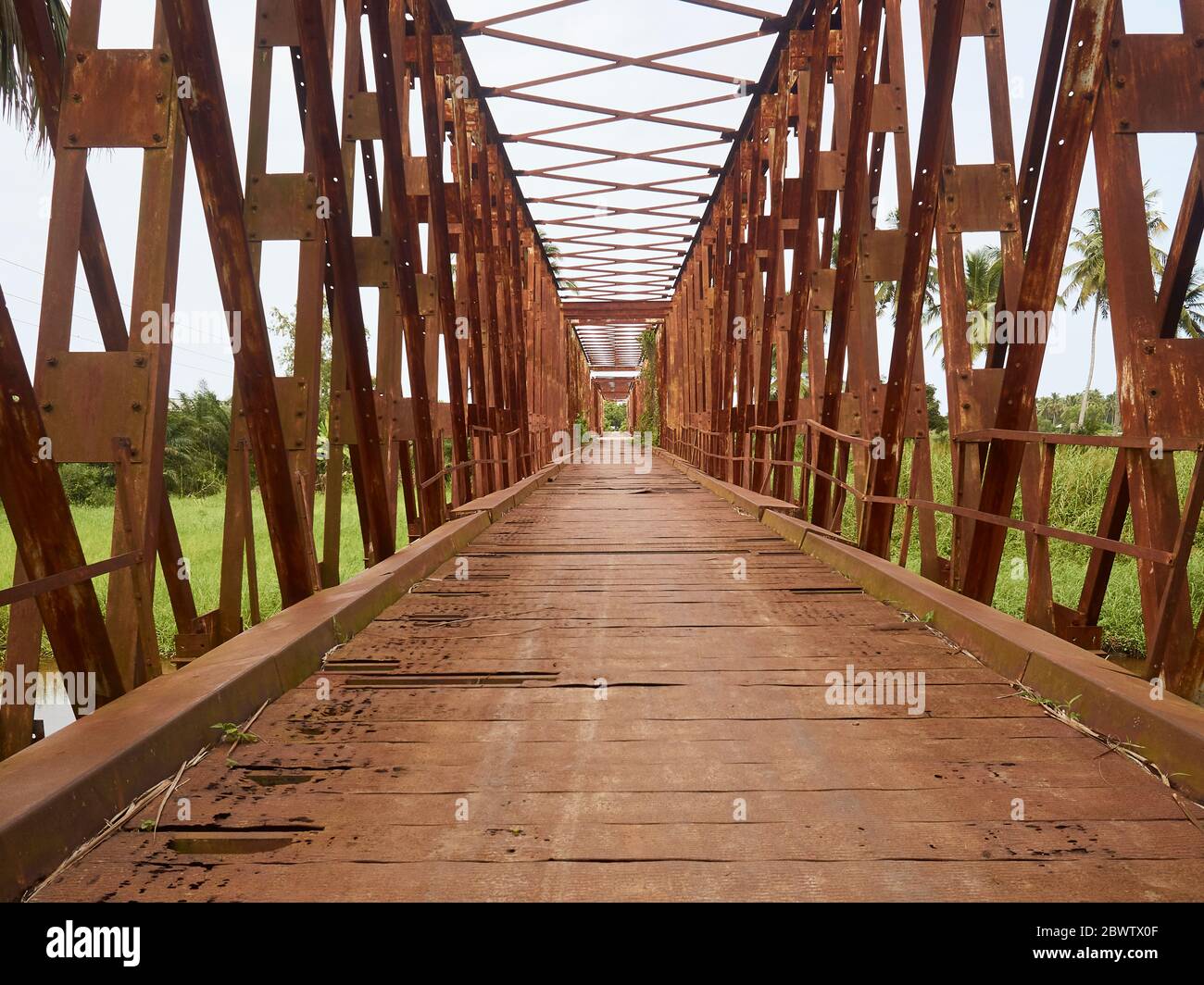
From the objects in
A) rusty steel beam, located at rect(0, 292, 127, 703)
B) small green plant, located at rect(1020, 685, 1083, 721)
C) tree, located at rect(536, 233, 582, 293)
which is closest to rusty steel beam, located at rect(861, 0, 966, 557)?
small green plant, located at rect(1020, 685, 1083, 721)

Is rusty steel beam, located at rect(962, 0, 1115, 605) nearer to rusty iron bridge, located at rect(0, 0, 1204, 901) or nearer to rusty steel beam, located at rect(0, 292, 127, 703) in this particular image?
rusty iron bridge, located at rect(0, 0, 1204, 901)

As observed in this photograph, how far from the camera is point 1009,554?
49.9 feet

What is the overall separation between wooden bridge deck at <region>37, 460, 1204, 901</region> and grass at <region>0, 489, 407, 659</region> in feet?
15.6

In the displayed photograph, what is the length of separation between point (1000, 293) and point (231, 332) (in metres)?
4.07

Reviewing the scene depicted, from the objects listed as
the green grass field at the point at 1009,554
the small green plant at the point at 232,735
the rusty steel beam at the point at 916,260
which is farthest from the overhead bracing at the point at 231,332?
the green grass field at the point at 1009,554

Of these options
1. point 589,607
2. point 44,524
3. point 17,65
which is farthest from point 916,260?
point 17,65

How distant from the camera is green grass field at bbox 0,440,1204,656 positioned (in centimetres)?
1058

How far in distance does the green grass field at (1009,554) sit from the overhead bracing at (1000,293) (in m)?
4.55

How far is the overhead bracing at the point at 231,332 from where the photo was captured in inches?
99.6

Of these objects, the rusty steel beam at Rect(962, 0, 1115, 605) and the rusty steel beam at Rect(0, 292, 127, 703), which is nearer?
the rusty steel beam at Rect(0, 292, 127, 703)

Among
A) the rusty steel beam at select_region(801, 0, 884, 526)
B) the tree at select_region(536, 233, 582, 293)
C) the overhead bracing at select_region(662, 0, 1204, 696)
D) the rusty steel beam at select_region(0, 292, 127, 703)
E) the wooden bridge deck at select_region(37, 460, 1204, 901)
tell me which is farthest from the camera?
the tree at select_region(536, 233, 582, 293)

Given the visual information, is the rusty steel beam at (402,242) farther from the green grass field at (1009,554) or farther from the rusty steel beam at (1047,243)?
the green grass field at (1009,554)

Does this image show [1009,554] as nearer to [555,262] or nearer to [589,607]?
[589,607]
